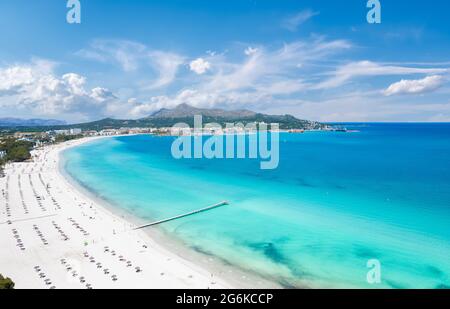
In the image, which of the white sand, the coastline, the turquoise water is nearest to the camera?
the white sand


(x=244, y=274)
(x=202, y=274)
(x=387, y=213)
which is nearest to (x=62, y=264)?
(x=202, y=274)

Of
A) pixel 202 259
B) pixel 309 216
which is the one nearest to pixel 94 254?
pixel 202 259

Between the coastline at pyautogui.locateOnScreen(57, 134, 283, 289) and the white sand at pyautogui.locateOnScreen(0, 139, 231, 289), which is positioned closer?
the white sand at pyautogui.locateOnScreen(0, 139, 231, 289)

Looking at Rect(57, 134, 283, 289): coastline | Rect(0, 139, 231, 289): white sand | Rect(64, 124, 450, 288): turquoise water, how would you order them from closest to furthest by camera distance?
Rect(0, 139, 231, 289): white sand
Rect(57, 134, 283, 289): coastline
Rect(64, 124, 450, 288): turquoise water

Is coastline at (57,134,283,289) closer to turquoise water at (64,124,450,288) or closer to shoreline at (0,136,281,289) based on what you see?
shoreline at (0,136,281,289)

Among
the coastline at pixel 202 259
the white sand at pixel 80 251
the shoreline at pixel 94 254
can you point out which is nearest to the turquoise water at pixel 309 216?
the coastline at pixel 202 259

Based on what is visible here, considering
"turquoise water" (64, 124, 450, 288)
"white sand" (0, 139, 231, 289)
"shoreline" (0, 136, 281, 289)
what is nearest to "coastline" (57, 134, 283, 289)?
"shoreline" (0, 136, 281, 289)
